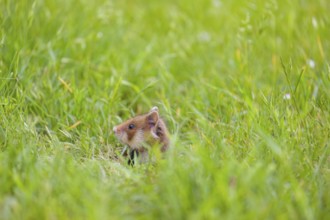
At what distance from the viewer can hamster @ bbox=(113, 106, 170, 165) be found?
544 cm

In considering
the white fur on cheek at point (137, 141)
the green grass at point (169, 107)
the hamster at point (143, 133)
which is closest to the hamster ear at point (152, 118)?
the hamster at point (143, 133)

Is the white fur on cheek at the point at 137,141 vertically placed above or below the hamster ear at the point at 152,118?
below

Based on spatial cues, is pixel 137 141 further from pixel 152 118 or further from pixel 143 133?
pixel 152 118

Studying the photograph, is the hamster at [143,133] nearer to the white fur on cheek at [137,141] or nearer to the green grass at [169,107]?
the white fur on cheek at [137,141]

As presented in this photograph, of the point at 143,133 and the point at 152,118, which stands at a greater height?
the point at 152,118

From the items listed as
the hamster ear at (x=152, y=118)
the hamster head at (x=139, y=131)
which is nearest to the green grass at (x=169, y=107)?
the hamster head at (x=139, y=131)

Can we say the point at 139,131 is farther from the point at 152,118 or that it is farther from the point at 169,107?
the point at 169,107

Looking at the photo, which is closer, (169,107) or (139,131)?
(139,131)

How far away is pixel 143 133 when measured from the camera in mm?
5547

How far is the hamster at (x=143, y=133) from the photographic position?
5.44 meters

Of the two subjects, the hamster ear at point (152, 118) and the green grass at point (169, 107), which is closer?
the green grass at point (169, 107)

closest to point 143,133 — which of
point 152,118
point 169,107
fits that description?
point 152,118

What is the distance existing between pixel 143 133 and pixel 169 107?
537mm

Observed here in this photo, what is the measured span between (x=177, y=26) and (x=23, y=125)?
3854mm
